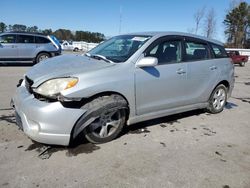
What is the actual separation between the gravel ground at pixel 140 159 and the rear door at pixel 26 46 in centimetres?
879

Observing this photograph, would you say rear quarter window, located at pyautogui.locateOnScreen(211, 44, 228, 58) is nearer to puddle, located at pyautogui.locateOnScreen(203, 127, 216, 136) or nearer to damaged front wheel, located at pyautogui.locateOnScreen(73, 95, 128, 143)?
puddle, located at pyautogui.locateOnScreen(203, 127, 216, 136)

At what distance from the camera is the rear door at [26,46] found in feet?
42.0

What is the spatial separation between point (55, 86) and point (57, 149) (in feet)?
2.86

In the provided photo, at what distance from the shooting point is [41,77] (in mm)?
3623

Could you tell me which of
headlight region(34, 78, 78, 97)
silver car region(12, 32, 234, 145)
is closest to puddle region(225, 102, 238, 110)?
silver car region(12, 32, 234, 145)

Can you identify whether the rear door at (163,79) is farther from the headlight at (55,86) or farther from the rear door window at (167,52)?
the headlight at (55,86)

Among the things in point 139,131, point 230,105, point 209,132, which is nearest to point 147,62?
point 139,131

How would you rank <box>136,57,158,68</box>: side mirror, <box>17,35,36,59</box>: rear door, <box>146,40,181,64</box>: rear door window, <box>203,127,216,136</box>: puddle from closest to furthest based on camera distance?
<box>136,57,158,68</box>: side mirror → <box>146,40,181,64</box>: rear door window → <box>203,127,216,136</box>: puddle → <box>17,35,36,59</box>: rear door

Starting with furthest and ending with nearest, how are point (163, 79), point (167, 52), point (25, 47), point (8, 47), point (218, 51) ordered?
point (25, 47), point (8, 47), point (218, 51), point (167, 52), point (163, 79)

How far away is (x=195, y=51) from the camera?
5.09m

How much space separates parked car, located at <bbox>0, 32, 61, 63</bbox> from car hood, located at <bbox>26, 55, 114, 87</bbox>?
369 inches

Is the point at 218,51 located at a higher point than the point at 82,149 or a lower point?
higher

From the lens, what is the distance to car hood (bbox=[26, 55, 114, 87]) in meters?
3.59

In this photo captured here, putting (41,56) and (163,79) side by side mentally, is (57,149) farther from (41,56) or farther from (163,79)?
(41,56)
